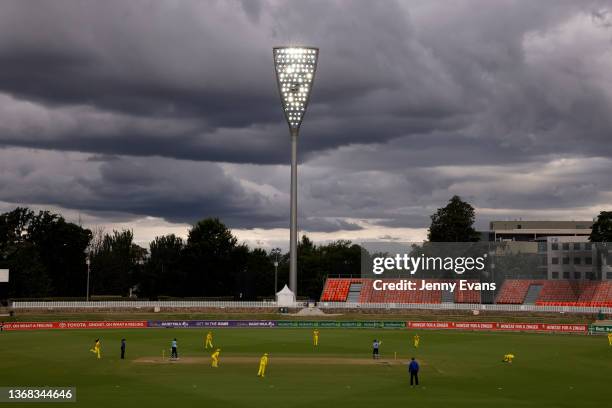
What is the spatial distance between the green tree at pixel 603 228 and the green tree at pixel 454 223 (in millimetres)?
22759

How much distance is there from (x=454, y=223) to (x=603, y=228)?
90.6 feet

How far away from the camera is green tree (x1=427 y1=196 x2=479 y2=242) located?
153375 mm

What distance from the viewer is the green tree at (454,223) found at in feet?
503

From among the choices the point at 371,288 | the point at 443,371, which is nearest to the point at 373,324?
the point at 371,288

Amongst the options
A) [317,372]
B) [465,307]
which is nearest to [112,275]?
[465,307]

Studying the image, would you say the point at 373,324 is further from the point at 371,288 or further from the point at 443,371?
the point at 443,371

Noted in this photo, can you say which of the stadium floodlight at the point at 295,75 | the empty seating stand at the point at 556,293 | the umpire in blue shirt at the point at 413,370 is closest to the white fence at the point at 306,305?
the empty seating stand at the point at 556,293

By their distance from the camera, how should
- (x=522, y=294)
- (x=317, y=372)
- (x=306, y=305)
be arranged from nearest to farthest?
(x=317, y=372) < (x=522, y=294) < (x=306, y=305)

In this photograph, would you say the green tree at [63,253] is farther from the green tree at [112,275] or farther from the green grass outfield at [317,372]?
the green grass outfield at [317,372]

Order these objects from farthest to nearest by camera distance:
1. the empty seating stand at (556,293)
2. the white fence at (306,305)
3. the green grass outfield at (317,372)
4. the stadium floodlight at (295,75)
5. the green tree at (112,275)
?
the green tree at (112,275), the stadium floodlight at (295,75), the empty seating stand at (556,293), the white fence at (306,305), the green grass outfield at (317,372)

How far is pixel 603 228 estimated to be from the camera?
144250mm

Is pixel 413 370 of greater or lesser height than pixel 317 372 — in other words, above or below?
above

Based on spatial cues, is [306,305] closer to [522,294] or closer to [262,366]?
[522,294]

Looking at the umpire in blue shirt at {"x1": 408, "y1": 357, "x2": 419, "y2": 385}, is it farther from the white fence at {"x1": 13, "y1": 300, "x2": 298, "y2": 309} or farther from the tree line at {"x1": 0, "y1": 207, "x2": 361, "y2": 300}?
the tree line at {"x1": 0, "y1": 207, "x2": 361, "y2": 300}
